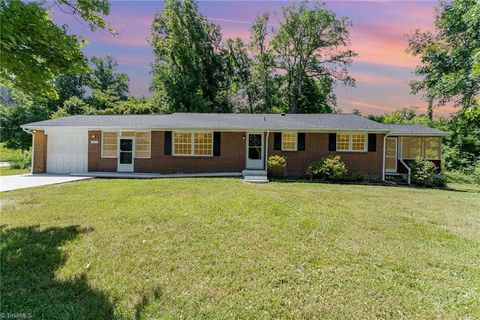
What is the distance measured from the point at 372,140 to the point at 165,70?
22.4 m

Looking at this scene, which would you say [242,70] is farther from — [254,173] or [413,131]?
[254,173]

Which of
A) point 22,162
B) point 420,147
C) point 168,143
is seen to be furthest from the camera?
point 22,162

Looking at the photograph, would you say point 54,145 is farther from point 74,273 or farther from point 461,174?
point 461,174

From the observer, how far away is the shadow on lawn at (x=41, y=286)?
2.96 metres

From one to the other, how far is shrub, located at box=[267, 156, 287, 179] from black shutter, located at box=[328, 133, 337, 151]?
2.73m

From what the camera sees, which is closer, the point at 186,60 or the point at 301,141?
the point at 301,141

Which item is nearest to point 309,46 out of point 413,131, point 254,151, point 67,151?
point 413,131

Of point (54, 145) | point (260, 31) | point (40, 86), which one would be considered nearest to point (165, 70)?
point (260, 31)

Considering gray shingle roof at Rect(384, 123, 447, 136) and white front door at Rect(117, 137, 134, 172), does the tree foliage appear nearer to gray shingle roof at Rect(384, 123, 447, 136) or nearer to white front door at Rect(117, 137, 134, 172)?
white front door at Rect(117, 137, 134, 172)

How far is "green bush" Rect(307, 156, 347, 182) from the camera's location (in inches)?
497

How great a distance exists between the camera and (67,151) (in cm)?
1437

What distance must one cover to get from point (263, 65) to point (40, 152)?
2424 cm

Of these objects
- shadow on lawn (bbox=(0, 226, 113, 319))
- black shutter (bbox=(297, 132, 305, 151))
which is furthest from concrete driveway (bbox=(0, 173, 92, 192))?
black shutter (bbox=(297, 132, 305, 151))

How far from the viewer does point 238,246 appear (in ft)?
14.9
